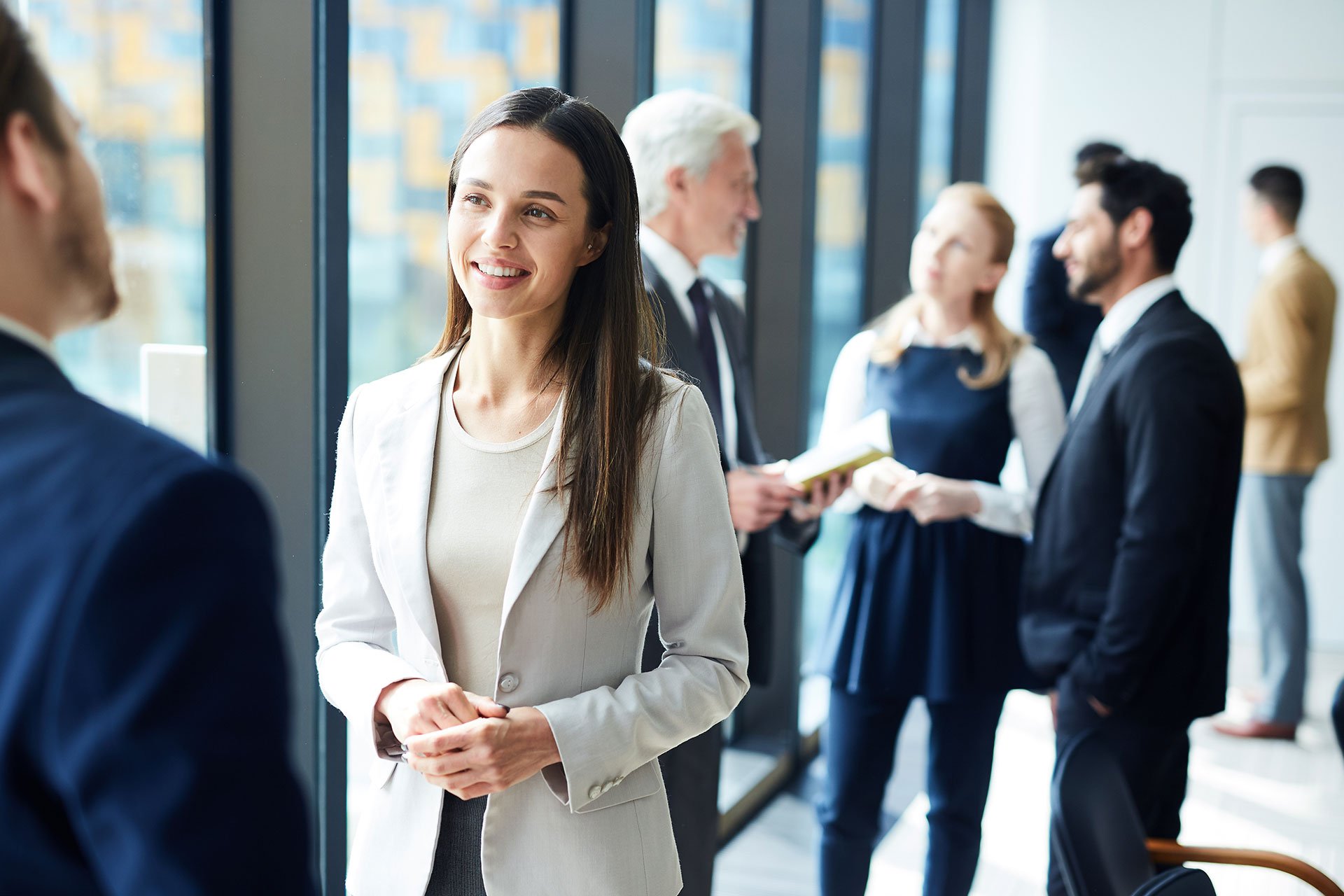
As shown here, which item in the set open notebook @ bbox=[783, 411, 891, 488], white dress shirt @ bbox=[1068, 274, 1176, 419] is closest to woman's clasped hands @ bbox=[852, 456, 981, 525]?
open notebook @ bbox=[783, 411, 891, 488]

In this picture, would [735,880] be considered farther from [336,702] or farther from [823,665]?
[336,702]

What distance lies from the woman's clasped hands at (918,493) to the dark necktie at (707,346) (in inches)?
22.7

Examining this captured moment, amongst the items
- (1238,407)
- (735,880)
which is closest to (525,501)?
(1238,407)

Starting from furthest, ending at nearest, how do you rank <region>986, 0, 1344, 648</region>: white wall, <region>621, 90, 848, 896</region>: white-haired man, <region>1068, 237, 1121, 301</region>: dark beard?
<region>986, 0, 1344, 648</region>: white wall < <region>1068, 237, 1121, 301</region>: dark beard < <region>621, 90, 848, 896</region>: white-haired man

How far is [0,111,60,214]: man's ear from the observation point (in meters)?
0.72

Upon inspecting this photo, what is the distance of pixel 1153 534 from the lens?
7.83 ft

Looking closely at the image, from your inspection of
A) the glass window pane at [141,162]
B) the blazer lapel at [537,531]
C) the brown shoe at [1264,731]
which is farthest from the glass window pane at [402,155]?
the brown shoe at [1264,731]

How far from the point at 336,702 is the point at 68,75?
0.84m

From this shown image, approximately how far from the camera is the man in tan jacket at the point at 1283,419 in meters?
5.24

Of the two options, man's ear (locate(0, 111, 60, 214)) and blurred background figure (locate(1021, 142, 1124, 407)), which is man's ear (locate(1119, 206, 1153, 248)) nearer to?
blurred background figure (locate(1021, 142, 1124, 407))

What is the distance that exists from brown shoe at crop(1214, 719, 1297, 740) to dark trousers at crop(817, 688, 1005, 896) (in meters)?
2.74

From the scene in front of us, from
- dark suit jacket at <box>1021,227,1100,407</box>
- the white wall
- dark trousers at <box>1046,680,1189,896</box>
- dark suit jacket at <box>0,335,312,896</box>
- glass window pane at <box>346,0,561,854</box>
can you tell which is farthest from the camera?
the white wall

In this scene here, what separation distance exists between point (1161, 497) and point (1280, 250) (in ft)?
12.2

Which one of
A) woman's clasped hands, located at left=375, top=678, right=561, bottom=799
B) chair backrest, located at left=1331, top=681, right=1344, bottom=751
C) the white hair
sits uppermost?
the white hair
